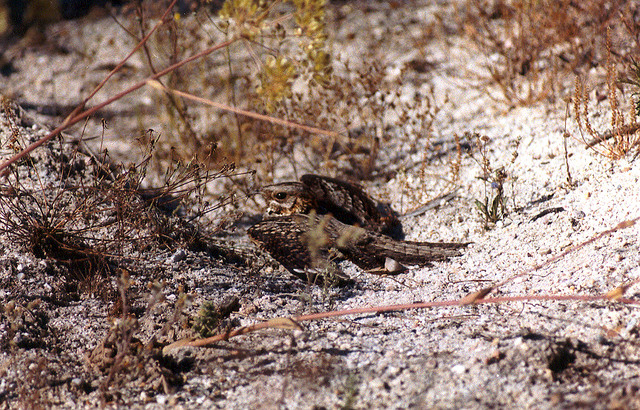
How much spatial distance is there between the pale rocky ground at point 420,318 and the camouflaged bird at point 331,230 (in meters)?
0.12

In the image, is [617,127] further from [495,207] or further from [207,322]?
[207,322]

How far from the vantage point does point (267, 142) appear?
462cm

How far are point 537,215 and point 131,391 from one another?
8.61ft

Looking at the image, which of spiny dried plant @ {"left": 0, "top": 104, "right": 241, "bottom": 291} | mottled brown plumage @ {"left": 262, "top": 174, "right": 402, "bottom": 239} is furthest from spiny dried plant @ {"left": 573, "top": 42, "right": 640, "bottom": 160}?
spiny dried plant @ {"left": 0, "top": 104, "right": 241, "bottom": 291}

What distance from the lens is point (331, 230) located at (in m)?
3.55

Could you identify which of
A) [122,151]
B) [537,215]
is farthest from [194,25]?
[537,215]

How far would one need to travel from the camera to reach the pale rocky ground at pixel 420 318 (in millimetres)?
2049

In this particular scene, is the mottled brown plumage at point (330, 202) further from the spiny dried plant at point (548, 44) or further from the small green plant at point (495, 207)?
the spiny dried plant at point (548, 44)

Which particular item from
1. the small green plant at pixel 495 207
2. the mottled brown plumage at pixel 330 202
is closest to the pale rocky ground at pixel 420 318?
the small green plant at pixel 495 207

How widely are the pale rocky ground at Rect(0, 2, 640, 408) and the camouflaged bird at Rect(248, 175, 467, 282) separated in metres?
0.12

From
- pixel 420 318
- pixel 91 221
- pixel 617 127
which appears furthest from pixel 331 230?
pixel 617 127

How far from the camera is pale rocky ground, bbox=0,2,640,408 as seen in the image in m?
2.05

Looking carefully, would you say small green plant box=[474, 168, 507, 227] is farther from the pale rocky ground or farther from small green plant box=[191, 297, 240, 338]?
small green plant box=[191, 297, 240, 338]

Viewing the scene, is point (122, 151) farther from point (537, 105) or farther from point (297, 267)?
point (537, 105)
